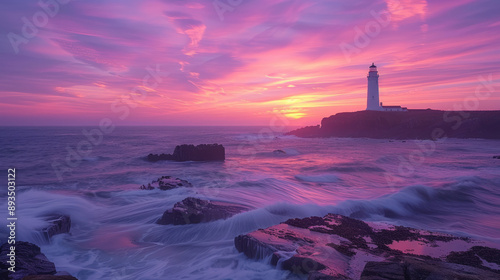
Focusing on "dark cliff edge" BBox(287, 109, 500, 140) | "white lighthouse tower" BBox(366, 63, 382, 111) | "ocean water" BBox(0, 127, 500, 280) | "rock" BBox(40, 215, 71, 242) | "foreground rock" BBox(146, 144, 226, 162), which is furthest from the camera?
"white lighthouse tower" BBox(366, 63, 382, 111)

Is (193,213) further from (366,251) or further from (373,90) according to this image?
(373,90)

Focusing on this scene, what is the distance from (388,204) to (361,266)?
763 cm

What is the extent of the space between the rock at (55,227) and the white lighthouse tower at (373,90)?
6515 cm

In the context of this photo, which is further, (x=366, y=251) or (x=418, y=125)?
(x=418, y=125)

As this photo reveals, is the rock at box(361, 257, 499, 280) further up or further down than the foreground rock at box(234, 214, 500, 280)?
further up

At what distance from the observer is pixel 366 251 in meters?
6.57

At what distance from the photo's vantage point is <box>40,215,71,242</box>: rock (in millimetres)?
7988

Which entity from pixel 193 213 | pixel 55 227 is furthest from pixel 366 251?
pixel 55 227

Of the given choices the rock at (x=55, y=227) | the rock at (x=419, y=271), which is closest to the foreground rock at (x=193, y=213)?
the rock at (x=55, y=227)

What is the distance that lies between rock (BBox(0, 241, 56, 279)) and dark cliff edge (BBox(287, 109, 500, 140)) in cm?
6088

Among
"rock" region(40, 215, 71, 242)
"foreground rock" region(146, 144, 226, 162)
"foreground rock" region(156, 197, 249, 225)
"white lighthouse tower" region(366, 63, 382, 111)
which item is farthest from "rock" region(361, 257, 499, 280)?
"white lighthouse tower" region(366, 63, 382, 111)

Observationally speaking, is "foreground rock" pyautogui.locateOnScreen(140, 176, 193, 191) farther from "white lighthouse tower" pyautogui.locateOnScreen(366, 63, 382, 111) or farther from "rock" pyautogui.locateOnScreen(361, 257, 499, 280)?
"white lighthouse tower" pyautogui.locateOnScreen(366, 63, 382, 111)

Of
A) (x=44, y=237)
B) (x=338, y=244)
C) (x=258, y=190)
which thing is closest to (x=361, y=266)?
(x=338, y=244)

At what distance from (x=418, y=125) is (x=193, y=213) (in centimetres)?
6141
